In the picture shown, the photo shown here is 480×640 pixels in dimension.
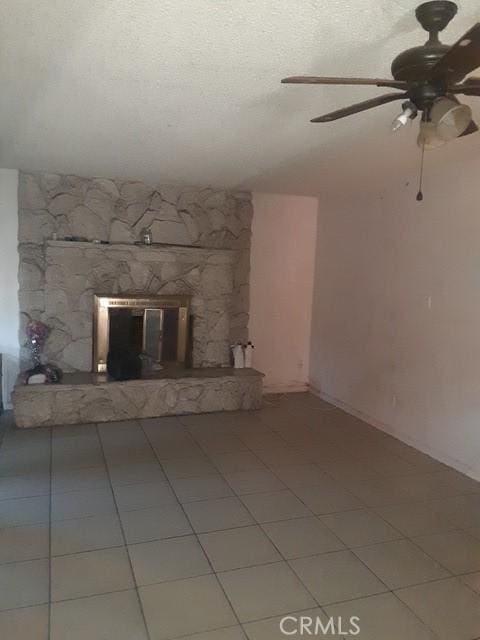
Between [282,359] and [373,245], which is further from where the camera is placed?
[282,359]

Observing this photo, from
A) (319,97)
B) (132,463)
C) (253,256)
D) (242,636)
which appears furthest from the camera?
(253,256)

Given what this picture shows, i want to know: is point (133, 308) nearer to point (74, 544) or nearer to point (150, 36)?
point (74, 544)

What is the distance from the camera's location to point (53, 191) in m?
4.27

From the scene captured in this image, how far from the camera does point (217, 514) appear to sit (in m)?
2.71

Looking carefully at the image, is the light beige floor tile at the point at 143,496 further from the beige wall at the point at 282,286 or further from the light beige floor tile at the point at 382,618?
the beige wall at the point at 282,286

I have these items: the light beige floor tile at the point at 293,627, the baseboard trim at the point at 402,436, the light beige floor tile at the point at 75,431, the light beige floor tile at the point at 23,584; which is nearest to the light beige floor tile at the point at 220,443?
the light beige floor tile at the point at 75,431

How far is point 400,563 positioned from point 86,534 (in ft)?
5.07

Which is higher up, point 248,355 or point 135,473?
point 248,355

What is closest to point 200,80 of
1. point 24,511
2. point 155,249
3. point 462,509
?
point 24,511

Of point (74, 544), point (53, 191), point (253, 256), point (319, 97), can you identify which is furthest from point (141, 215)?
point (74, 544)

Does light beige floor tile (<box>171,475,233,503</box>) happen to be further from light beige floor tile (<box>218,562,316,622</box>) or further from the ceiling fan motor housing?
the ceiling fan motor housing

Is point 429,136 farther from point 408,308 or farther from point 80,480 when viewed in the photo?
point 80,480

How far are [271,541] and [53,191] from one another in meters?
3.41

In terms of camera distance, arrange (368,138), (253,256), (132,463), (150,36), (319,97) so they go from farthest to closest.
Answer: (253,256), (132,463), (368,138), (319,97), (150,36)
